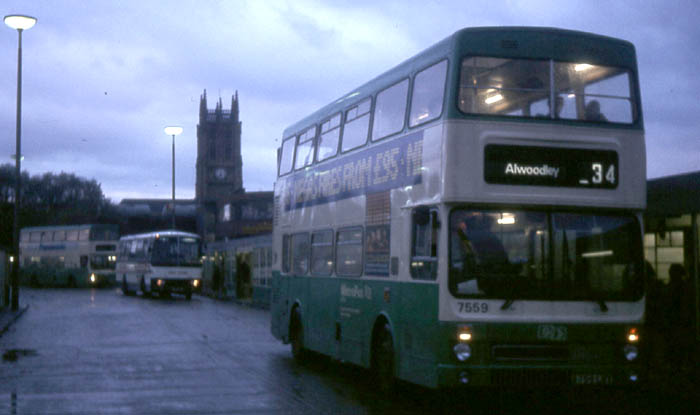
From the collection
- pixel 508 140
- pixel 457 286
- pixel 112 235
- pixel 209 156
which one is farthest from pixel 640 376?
pixel 209 156

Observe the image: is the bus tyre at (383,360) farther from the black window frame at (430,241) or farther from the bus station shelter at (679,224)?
the bus station shelter at (679,224)

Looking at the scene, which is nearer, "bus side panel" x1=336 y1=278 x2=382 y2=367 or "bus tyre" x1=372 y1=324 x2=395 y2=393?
"bus tyre" x1=372 y1=324 x2=395 y2=393

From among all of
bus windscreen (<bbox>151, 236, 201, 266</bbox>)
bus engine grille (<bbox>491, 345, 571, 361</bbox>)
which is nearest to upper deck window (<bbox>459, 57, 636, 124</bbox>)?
bus engine grille (<bbox>491, 345, 571, 361</bbox>)

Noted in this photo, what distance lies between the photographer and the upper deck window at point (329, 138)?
1530cm

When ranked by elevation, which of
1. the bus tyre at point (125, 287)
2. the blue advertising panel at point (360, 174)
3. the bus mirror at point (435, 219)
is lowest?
the bus tyre at point (125, 287)

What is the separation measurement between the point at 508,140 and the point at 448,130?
2.16ft

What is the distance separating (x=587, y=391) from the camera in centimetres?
1358

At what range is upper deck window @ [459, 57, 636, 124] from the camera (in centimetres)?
1068

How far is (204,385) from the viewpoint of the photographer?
1350cm

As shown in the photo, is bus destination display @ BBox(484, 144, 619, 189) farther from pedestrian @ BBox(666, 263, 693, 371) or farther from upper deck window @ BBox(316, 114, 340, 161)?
upper deck window @ BBox(316, 114, 340, 161)

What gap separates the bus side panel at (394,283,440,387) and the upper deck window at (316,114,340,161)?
4065 millimetres

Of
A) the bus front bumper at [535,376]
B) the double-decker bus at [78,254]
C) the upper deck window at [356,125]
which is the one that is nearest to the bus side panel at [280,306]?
the upper deck window at [356,125]

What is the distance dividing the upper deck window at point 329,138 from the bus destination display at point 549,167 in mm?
4934

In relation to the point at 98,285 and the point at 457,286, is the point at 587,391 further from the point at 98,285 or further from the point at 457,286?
the point at 98,285
